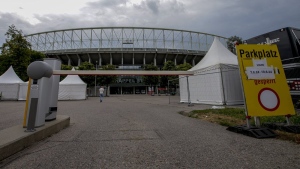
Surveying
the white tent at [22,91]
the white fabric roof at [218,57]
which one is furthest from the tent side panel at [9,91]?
the white fabric roof at [218,57]

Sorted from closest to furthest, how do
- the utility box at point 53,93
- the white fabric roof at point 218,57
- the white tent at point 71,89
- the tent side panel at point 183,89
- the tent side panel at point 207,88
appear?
the utility box at point 53,93 → the tent side panel at point 207,88 → the white fabric roof at point 218,57 → the tent side panel at point 183,89 → the white tent at point 71,89

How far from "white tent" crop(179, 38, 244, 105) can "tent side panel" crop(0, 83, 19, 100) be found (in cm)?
2478

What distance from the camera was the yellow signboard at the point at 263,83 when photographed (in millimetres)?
4000

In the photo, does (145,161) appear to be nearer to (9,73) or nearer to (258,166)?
(258,166)

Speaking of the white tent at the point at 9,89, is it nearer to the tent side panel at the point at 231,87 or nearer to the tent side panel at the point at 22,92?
the tent side panel at the point at 22,92

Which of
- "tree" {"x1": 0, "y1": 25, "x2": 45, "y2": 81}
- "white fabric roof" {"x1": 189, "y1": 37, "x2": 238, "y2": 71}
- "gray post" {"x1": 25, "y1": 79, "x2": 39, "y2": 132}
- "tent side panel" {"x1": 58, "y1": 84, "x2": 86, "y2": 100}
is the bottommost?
"gray post" {"x1": 25, "y1": 79, "x2": 39, "y2": 132}

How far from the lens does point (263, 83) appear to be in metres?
4.15

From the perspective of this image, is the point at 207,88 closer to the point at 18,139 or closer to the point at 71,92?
the point at 18,139

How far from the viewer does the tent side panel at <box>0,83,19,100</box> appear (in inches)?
906

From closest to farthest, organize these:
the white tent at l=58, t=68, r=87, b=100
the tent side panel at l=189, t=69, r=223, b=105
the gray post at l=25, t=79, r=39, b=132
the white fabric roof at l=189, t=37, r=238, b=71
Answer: the gray post at l=25, t=79, r=39, b=132 → the tent side panel at l=189, t=69, r=223, b=105 → the white fabric roof at l=189, t=37, r=238, b=71 → the white tent at l=58, t=68, r=87, b=100

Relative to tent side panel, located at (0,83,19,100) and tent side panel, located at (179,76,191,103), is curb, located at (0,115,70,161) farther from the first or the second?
tent side panel, located at (0,83,19,100)

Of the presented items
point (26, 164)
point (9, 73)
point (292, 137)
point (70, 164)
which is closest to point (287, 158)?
point (292, 137)

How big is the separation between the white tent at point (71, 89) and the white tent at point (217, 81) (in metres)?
18.1

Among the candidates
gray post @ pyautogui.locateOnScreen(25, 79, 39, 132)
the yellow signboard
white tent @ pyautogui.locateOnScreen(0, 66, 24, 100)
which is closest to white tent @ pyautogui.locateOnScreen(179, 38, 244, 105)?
the yellow signboard
